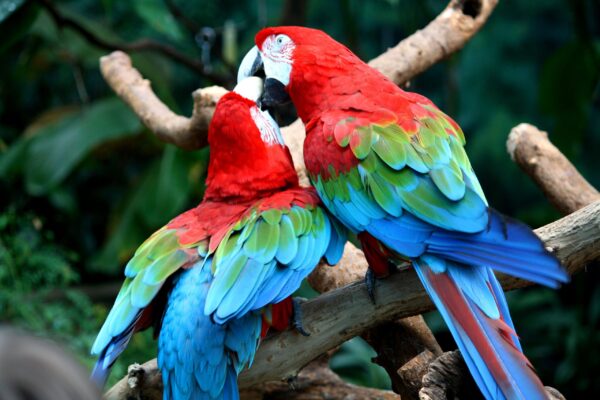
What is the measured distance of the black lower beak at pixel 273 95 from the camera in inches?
52.8

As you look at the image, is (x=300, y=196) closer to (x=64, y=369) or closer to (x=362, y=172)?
(x=362, y=172)

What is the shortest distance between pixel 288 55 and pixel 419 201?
0.43 metres

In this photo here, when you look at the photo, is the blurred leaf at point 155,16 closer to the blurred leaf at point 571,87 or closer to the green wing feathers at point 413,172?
the blurred leaf at point 571,87

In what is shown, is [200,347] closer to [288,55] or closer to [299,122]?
[288,55]

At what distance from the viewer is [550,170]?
5.15 ft

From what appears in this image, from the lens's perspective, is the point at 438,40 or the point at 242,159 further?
the point at 438,40

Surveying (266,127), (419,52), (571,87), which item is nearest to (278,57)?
(266,127)

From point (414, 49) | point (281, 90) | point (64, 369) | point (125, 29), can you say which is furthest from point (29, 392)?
point (125, 29)

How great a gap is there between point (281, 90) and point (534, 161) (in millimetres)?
599

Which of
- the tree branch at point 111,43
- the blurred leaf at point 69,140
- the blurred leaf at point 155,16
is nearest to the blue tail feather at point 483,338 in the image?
the tree branch at point 111,43

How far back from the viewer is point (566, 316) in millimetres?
3121

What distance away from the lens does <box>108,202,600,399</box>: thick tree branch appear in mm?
1057

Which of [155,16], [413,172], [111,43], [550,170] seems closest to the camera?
[413,172]

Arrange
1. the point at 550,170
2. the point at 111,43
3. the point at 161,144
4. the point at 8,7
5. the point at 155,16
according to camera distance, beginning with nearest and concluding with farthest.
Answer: the point at 550,170 → the point at 8,7 → the point at 111,43 → the point at 155,16 → the point at 161,144
